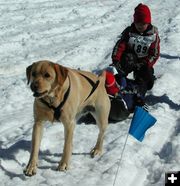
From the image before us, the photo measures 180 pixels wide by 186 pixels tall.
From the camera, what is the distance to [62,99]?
5012 mm

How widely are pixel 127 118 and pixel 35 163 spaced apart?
218 centimetres

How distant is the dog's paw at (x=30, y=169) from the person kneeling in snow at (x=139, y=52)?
9.01 ft

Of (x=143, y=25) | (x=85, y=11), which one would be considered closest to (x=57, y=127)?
(x=143, y=25)

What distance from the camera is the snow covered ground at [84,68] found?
5.12 meters

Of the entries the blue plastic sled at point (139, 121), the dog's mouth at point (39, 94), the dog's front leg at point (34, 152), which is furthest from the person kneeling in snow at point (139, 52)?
the dog's mouth at point (39, 94)

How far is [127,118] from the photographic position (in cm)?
687

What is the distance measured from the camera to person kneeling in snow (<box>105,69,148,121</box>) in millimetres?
6664

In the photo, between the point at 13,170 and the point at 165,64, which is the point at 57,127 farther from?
the point at 165,64

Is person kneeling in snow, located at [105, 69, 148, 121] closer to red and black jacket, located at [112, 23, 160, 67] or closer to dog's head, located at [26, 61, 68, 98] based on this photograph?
red and black jacket, located at [112, 23, 160, 67]

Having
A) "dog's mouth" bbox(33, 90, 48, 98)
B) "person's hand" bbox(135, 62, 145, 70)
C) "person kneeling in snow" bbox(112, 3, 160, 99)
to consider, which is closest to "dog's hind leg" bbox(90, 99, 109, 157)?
"dog's mouth" bbox(33, 90, 48, 98)

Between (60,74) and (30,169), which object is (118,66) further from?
(30,169)

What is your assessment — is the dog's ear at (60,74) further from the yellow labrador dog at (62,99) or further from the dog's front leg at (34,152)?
the dog's front leg at (34,152)

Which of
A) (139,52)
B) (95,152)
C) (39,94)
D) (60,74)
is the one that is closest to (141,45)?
(139,52)

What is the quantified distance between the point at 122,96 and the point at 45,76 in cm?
241
